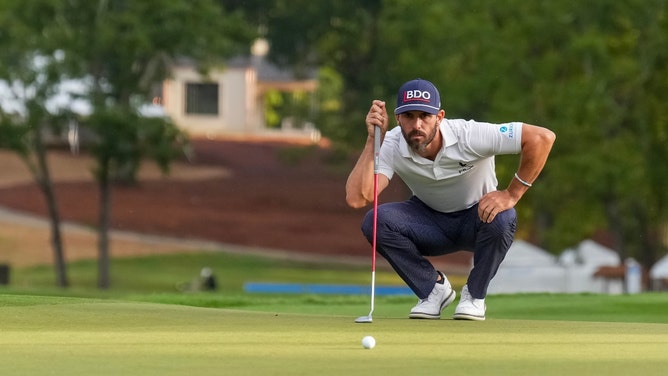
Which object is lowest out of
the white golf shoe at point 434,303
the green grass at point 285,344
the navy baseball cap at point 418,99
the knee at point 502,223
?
the white golf shoe at point 434,303

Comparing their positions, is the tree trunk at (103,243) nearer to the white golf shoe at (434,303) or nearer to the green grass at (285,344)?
the green grass at (285,344)

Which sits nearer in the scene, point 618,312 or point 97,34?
point 618,312

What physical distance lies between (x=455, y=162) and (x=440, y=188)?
13.7 inches

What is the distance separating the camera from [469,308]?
10172 millimetres

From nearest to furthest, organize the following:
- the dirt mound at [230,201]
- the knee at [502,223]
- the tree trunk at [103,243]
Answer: the knee at [502,223]
the tree trunk at [103,243]
the dirt mound at [230,201]

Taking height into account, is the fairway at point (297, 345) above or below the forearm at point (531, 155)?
below

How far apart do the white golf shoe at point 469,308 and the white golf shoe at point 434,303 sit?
0.63ft

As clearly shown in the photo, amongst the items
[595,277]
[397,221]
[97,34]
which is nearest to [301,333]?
[397,221]

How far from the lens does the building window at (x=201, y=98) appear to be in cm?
9175

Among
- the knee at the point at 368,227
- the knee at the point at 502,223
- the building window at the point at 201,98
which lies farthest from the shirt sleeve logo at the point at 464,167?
the building window at the point at 201,98

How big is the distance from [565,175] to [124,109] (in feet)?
36.9

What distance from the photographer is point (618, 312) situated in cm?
1303

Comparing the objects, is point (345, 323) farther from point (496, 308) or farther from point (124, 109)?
point (124, 109)

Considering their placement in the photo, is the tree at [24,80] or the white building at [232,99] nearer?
the tree at [24,80]
